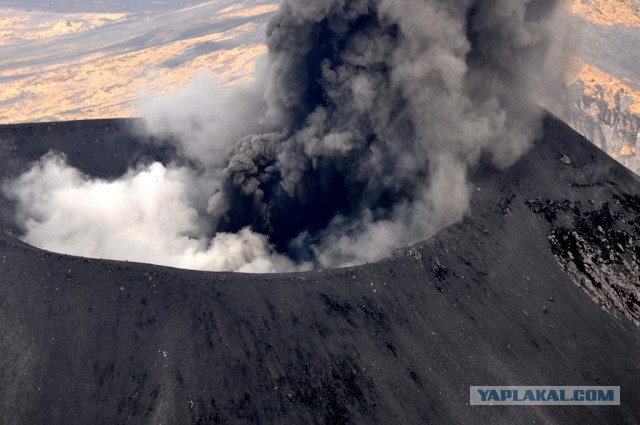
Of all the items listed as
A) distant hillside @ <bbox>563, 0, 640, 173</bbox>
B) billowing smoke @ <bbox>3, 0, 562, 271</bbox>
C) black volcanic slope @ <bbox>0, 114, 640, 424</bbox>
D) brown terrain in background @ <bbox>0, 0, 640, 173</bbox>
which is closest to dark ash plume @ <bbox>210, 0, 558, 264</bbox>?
billowing smoke @ <bbox>3, 0, 562, 271</bbox>

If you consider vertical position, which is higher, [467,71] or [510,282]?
[467,71]

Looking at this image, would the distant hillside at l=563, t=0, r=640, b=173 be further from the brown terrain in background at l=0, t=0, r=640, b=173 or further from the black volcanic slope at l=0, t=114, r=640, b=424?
the black volcanic slope at l=0, t=114, r=640, b=424

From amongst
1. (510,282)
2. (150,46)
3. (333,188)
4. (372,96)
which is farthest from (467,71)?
(150,46)

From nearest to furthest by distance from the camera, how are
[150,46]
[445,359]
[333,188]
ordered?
1. [445,359]
2. [333,188]
3. [150,46]

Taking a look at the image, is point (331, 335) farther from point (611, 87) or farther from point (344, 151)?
point (611, 87)

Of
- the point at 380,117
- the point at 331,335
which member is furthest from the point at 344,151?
the point at 331,335

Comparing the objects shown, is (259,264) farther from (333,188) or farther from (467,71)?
(467,71)
